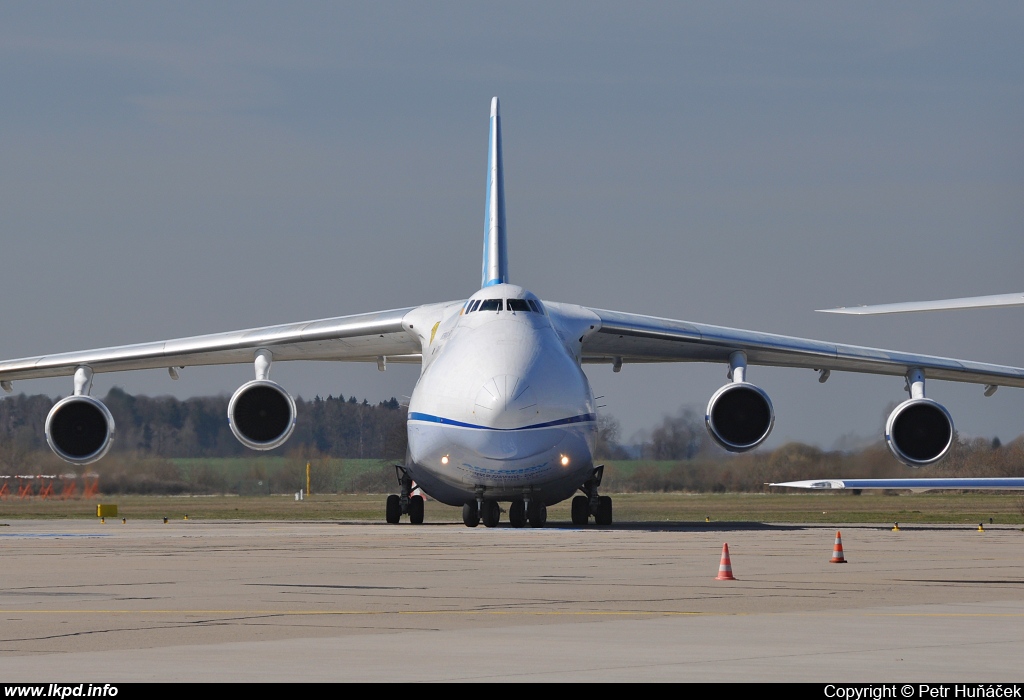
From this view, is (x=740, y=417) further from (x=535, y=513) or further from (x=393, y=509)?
(x=393, y=509)

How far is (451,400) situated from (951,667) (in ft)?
55.8

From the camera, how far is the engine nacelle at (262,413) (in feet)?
91.3

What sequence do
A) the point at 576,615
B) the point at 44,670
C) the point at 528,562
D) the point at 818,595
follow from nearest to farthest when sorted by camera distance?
the point at 44,670
the point at 576,615
the point at 818,595
the point at 528,562

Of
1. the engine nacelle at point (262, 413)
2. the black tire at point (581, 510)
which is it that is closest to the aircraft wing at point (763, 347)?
the black tire at point (581, 510)

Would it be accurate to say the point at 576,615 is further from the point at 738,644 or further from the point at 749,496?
the point at 749,496

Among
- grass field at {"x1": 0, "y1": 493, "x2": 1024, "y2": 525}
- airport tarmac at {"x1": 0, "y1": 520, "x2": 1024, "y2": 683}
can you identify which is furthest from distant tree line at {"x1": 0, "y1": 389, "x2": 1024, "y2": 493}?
airport tarmac at {"x1": 0, "y1": 520, "x2": 1024, "y2": 683}

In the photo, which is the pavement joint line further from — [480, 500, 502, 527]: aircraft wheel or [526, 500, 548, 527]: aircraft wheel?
[480, 500, 502, 527]: aircraft wheel

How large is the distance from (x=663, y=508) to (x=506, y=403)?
16.3 metres

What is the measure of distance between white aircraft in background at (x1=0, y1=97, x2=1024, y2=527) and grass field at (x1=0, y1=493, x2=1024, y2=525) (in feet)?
11.0

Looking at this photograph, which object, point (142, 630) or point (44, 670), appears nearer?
point (44, 670)

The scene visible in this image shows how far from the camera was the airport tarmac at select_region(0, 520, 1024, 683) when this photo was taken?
321 inches

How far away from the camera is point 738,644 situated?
9.24m

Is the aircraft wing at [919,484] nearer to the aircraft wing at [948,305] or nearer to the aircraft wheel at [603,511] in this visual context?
the aircraft wing at [948,305]

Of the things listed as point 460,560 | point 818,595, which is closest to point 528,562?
point 460,560
